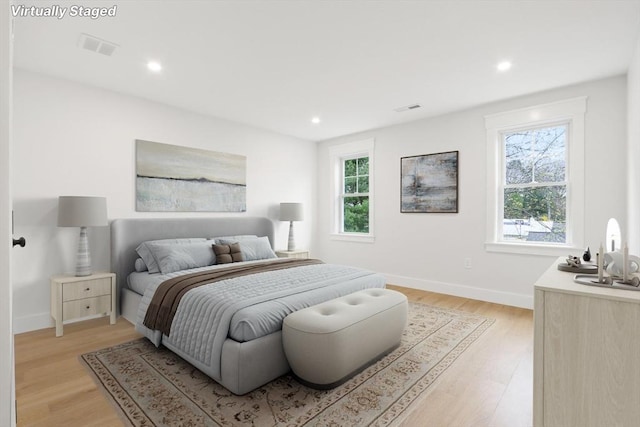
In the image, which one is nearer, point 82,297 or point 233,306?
point 233,306

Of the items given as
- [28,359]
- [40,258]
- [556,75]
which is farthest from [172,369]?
[556,75]

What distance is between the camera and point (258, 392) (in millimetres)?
2070

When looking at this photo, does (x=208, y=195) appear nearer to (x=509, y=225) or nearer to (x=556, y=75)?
(x=509, y=225)

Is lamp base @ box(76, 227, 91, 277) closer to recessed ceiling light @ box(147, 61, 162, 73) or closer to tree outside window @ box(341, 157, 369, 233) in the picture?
recessed ceiling light @ box(147, 61, 162, 73)

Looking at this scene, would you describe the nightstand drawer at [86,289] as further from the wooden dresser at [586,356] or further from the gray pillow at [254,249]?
the wooden dresser at [586,356]

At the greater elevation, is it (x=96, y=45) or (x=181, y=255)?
(x=96, y=45)

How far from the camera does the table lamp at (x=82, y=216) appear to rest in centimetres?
306

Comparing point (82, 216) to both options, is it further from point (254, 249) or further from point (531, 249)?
point (531, 249)

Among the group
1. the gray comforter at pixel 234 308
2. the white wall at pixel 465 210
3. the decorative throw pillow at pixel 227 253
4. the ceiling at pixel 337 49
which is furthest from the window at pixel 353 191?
the gray comforter at pixel 234 308

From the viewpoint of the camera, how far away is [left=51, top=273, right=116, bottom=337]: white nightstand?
9.80ft

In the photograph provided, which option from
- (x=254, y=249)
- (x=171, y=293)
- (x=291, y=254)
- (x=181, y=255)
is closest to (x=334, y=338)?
(x=171, y=293)

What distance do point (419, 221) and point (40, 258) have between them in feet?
14.8

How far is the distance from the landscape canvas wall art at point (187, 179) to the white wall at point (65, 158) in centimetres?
11

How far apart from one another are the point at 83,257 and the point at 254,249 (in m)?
1.78
